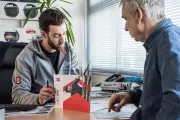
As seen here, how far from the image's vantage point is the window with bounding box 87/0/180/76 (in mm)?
2826

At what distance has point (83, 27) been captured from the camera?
402 centimetres

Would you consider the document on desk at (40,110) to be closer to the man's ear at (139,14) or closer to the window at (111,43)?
the man's ear at (139,14)

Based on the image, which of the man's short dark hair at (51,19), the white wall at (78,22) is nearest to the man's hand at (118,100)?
the man's short dark hair at (51,19)

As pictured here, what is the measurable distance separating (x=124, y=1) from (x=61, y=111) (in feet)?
2.08

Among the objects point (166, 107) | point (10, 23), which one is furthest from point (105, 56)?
point (166, 107)

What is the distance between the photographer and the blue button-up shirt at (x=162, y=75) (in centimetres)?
83

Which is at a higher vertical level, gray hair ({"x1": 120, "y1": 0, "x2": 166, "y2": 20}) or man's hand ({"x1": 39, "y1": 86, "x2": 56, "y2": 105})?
gray hair ({"x1": 120, "y1": 0, "x2": 166, "y2": 20})

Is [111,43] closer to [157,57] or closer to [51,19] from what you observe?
[51,19]

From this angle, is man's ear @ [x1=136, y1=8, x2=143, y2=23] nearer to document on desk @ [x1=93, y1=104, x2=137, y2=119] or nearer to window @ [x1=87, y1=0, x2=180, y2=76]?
document on desk @ [x1=93, y1=104, x2=137, y2=119]

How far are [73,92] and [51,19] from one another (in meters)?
0.89

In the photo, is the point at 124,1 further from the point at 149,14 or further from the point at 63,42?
the point at 63,42

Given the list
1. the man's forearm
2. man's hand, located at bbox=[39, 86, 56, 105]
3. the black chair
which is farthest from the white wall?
man's hand, located at bbox=[39, 86, 56, 105]

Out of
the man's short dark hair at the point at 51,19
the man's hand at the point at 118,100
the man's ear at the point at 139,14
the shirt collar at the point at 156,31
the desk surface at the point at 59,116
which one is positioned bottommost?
the desk surface at the point at 59,116

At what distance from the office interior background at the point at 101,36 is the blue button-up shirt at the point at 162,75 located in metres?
1.59
